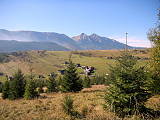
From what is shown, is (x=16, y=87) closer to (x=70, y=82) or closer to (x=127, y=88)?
(x=70, y=82)

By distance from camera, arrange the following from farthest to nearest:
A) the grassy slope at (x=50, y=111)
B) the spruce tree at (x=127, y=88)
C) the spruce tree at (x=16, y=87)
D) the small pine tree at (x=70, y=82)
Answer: the spruce tree at (x=16, y=87), the small pine tree at (x=70, y=82), the spruce tree at (x=127, y=88), the grassy slope at (x=50, y=111)

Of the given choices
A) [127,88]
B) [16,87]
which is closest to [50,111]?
[127,88]

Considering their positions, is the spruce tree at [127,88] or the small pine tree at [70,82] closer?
the spruce tree at [127,88]

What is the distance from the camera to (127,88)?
34.0 feet

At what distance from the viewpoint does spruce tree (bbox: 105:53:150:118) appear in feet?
33.2

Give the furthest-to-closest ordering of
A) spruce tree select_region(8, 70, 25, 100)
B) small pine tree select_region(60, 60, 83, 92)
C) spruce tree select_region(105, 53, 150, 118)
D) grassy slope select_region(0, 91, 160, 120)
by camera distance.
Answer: spruce tree select_region(8, 70, 25, 100) < small pine tree select_region(60, 60, 83, 92) < spruce tree select_region(105, 53, 150, 118) < grassy slope select_region(0, 91, 160, 120)

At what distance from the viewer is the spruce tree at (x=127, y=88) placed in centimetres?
1011

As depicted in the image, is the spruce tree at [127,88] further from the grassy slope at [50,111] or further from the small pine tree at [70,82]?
the small pine tree at [70,82]

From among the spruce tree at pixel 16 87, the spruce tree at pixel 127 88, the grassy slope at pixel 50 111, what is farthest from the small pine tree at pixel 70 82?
the spruce tree at pixel 127 88

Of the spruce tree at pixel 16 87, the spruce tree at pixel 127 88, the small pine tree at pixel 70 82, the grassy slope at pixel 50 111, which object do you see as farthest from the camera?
the spruce tree at pixel 16 87

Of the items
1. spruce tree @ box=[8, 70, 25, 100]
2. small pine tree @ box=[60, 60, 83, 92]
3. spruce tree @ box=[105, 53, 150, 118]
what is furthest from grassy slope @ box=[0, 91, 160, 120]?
spruce tree @ box=[8, 70, 25, 100]

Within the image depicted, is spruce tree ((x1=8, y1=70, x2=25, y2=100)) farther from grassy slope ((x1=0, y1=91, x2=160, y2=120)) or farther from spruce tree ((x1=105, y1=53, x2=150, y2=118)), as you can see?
Answer: spruce tree ((x1=105, y1=53, x2=150, y2=118))

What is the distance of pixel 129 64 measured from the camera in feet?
35.2

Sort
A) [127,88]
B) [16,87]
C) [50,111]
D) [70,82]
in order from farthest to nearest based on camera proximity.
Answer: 1. [16,87]
2. [70,82]
3. [50,111]
4. [127,88]
